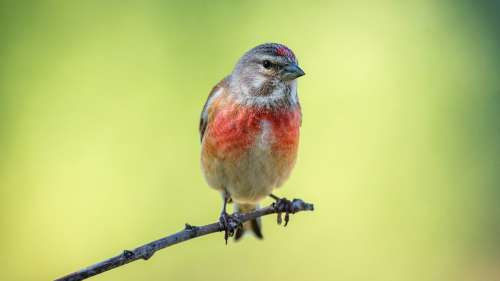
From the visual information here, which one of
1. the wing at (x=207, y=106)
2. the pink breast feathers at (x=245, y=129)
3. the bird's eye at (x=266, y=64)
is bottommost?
the pink breast feathers at (x=245, y=129)

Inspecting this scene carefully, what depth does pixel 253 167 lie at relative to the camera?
194 inches

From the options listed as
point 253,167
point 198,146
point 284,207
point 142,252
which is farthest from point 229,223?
point 198,146

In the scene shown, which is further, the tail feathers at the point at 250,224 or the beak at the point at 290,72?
the tail feathers at the point at 250,224

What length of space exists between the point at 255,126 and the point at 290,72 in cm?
43

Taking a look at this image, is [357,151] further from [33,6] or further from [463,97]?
[33,6]

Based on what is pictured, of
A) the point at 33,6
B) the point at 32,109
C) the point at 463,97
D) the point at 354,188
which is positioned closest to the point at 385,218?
the point at 354,188

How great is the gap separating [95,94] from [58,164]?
0.89 meters

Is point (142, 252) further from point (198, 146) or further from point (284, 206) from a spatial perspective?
Answer: point (198, 146)

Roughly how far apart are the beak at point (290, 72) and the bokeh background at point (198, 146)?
9.10ft

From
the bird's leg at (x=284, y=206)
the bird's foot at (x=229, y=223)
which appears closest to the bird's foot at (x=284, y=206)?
the bird's leg at (x=284, y=206)

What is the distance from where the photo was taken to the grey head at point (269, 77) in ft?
15.8

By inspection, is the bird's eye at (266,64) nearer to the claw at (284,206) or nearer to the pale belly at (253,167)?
the pale belly at (253,167)

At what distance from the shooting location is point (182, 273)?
7.06 meters

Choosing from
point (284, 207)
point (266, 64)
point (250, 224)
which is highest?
point (266, 64)
